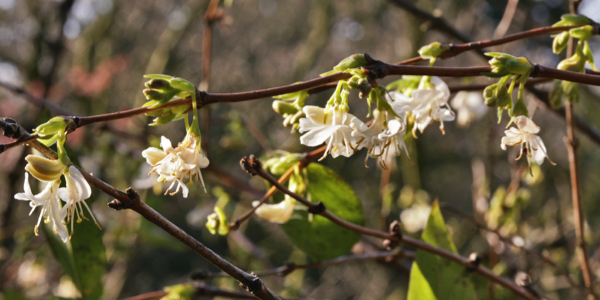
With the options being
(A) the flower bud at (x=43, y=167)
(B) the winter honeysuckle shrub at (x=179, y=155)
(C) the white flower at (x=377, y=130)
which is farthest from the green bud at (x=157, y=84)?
(C) the white flower at (x=377, y=130)

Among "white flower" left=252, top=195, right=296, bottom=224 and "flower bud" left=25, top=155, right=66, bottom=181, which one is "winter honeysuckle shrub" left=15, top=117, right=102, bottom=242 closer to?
"flower bud" left=25, top=155, right=66, bottom=181

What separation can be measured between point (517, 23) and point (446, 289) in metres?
2.43

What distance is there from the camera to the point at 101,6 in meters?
3.47

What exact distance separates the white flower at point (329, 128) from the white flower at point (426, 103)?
9 centimetres

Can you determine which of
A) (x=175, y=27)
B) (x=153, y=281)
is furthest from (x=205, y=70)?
(x=153, y=281)

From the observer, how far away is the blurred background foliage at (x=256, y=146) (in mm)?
1589

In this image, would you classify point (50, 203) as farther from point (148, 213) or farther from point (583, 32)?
point (583, 32)

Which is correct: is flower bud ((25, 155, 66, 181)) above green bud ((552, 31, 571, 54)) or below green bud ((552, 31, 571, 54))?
above

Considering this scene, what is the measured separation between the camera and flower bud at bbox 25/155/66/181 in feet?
1.55

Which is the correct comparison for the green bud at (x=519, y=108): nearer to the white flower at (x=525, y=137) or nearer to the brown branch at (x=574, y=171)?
the white flower at (x=525, y=137)

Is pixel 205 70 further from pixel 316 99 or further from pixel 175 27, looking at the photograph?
pixel 316 99

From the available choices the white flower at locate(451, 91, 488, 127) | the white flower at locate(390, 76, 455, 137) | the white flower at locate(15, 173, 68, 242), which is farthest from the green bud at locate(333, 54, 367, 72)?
the white flower at locate(451, 91, 488, 127)

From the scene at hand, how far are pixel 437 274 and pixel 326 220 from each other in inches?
8.1

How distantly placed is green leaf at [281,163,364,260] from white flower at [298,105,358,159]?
0.53 ft
